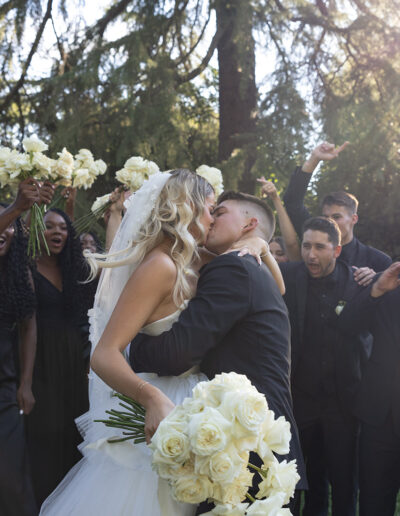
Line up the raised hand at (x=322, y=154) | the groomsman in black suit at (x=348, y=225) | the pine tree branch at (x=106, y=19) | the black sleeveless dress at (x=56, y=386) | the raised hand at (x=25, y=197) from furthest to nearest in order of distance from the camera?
Answer: the pine tree branch at (x=106, y=19) → the raised hand at (x=322, y=154) → the groomsman in black suit at (x=348, y=225) → the black sleeveless dress at (x=56, y=386) → the raised hand at (x=25, y=197)

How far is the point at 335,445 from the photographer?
14.1 feet

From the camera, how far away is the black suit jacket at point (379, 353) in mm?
4090

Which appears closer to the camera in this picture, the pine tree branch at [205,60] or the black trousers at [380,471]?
the black trousers at [380,471]

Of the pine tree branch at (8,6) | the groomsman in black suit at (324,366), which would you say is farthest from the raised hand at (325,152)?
the pine tree branch at (8,6)

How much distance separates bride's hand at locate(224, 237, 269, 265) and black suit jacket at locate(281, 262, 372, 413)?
58.5 inches

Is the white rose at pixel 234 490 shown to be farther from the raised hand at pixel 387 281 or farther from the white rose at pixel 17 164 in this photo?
the white rose at pixel 17 164

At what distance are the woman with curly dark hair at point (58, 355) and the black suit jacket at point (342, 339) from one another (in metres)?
1.71

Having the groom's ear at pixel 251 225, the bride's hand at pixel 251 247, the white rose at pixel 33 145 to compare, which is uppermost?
the white rose at pixel 33 145

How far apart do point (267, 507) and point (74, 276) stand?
3.42 metres

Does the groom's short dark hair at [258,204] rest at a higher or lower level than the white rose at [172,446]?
higher

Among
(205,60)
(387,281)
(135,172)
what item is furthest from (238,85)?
(387,281)

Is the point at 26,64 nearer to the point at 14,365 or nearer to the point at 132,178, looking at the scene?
the point at 132,178

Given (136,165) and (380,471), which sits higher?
(136,165)

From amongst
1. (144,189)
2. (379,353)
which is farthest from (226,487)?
(379,353)
